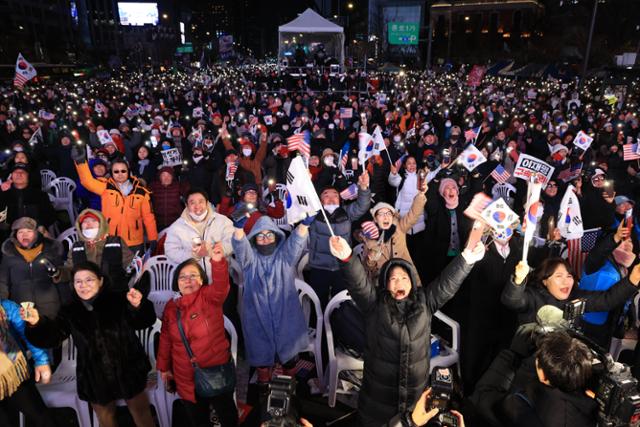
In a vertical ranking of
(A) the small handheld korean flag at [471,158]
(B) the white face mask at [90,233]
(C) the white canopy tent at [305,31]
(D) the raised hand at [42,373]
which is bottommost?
(D) the raised hand at [42,373]

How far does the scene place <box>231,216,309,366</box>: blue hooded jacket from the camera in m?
3.90

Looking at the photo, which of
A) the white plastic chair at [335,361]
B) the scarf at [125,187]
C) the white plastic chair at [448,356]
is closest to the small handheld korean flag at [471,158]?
the white plastic chair at [448,356]

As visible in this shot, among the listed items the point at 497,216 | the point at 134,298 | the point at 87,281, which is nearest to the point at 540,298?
the point at 497,216

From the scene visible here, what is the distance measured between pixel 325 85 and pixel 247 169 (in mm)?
17649

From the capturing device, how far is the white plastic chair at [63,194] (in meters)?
7.72

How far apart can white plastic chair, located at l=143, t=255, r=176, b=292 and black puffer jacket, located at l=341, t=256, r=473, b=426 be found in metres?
2.52

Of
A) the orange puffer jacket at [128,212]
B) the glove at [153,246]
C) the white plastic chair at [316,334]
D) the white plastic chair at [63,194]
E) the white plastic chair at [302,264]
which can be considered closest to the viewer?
the white plastic chair at [316,334]

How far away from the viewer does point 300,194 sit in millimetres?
3705

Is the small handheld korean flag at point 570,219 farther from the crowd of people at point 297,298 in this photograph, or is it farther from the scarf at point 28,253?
the scarf at point 28,253

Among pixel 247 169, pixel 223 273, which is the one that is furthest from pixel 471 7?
pixel 223 273

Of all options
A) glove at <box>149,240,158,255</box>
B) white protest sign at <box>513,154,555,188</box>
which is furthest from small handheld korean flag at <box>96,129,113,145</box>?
white protest sign at <box>513,154,555,188</box>

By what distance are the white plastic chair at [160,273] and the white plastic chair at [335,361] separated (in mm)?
1808

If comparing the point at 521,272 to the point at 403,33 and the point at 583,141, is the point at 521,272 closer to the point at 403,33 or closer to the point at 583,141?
the point at 583,141

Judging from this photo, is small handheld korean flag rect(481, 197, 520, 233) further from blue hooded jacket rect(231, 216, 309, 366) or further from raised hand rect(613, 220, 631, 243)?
blue hooded jacket rect(231, 216, 309, 366)
